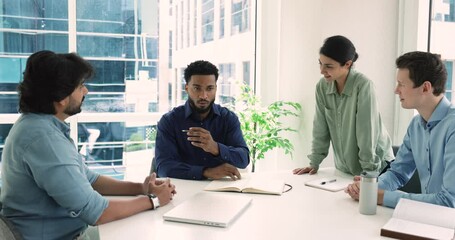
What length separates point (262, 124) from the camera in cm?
383

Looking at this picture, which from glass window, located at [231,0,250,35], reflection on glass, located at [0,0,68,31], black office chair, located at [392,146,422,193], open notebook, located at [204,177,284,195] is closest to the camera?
open notebook, located at [204,177,284,195]

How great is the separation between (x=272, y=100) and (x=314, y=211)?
244 centimetres

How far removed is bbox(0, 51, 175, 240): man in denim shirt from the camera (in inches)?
58.4

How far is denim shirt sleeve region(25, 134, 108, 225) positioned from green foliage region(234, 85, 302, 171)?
2.40m

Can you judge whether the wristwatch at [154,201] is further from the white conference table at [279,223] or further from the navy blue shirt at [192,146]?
the navy blue shirt at [192,146]

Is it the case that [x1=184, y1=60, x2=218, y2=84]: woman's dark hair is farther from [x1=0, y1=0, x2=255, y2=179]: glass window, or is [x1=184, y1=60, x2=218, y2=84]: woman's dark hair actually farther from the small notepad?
[x1=0, y1=0, x2=255, y2=179]: glass window

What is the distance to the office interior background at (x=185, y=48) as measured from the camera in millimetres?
3635

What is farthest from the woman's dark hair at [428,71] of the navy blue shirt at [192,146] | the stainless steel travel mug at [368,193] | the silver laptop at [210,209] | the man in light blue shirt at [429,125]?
the navy blue shirt at [192,146]

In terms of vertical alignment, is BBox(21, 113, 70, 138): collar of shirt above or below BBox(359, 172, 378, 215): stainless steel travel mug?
above

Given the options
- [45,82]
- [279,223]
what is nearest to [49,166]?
[45,82]

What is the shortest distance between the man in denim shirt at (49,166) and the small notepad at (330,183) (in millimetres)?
958

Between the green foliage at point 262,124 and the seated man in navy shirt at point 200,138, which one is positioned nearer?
the seated man in navy shirt at point 200,138

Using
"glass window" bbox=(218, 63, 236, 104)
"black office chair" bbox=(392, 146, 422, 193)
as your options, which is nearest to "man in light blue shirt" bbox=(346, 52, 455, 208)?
"black office chair" bbox=(392, 146, 422, 193)

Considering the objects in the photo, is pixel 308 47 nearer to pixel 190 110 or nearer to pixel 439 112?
pixel 190 110
